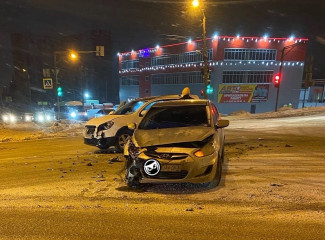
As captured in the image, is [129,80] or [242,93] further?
[129,80]

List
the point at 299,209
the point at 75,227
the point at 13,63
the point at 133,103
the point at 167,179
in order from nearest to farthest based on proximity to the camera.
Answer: the point at 75,227, the point at 299,209, the point at 167,179, the point at 133,103, the point at 13,63

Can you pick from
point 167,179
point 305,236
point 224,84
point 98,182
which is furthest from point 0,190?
point 224,84

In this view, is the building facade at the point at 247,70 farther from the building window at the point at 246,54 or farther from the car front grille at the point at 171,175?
the car front grille at the point at 171,175

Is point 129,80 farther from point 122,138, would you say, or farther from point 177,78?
point 122,138

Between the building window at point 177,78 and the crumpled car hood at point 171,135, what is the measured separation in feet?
135

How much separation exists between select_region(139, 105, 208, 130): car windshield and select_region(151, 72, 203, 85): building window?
4025 cm

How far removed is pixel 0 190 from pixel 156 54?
51976 millimetres

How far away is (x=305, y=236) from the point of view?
3361 millimetres

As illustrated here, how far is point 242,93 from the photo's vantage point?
43938 mm

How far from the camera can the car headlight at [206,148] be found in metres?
4.66

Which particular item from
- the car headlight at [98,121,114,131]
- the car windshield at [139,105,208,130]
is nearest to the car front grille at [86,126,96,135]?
the car headlight at [98,121,114,131]

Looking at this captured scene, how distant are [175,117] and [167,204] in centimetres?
217

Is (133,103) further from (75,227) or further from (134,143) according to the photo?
(75,227)

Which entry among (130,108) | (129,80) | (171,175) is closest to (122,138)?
(130,108)
